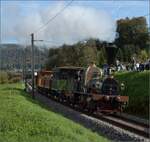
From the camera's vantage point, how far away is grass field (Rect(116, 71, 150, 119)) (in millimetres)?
31753

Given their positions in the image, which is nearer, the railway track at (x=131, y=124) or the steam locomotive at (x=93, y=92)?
the railway track at (x=131, y=124)

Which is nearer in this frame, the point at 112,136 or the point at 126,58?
the point at 112,136

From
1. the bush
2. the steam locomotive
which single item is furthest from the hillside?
the steam locomotive

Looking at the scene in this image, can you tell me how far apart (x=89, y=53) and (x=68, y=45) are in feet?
58.7

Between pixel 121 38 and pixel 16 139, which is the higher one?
pixel 121 38

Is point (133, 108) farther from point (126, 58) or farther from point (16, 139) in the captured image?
point (126, 58)

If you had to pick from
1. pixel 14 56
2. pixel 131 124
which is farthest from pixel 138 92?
pixel 14 56

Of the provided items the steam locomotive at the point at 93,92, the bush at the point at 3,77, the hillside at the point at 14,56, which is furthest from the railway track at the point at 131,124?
the bush at the point at 3,77

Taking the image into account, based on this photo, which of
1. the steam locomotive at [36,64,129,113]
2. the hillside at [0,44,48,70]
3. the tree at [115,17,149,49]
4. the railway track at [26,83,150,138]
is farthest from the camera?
the hillside at [0,44,48,70]

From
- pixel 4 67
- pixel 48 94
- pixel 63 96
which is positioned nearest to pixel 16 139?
pixel 63 96

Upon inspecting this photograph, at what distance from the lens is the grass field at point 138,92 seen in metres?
31.8

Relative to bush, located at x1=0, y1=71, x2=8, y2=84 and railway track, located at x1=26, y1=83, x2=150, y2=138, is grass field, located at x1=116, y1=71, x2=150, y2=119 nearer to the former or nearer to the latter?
railway track, located at x1=26, y1=83, x2=150, y2=138

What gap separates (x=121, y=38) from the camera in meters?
94.7

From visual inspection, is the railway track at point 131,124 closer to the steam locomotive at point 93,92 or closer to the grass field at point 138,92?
the steam locomotive at point 93,92
